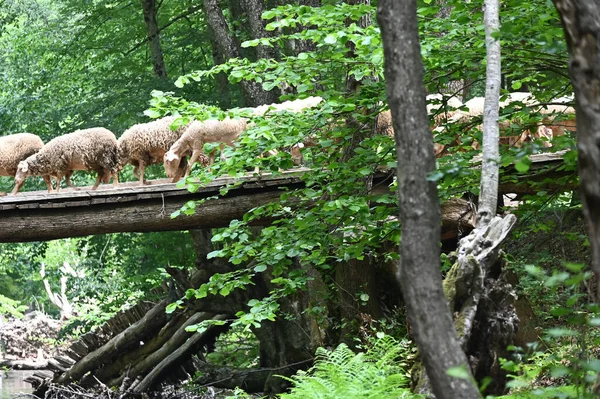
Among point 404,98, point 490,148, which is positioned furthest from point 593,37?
point 490,148

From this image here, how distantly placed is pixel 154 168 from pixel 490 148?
1247 cm

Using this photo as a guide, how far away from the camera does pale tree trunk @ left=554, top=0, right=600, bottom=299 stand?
2.85 m

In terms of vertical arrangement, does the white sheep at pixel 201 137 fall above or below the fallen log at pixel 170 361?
above

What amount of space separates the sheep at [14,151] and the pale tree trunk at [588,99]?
35.1 feet

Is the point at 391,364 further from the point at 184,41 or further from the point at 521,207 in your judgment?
the point at 184,41

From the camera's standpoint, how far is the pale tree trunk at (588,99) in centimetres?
285

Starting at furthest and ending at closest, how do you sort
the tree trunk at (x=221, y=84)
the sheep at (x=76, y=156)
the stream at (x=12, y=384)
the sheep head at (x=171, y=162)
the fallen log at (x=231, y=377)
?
the stream at (x=12, y=384) < the tree trunk at (x=221, y=84) < the fallen log at (x=231, y=377) < the sheep at (x=76, y=156) < the sheep head at (x=171, y=162)

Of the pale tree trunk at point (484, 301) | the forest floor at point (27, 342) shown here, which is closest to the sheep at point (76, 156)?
the pale tree trunk at point (484, 301)

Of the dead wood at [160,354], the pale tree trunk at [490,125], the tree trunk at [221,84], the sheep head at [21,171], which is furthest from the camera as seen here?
the tree trunk at [221,84]

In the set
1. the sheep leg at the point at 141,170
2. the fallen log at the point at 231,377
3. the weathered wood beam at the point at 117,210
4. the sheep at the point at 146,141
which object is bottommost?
the fallen log at the point at 231,377

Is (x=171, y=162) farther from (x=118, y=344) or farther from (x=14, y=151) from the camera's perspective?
(x=118, y=344)

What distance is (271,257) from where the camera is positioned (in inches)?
290

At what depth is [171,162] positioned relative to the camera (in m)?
11.7

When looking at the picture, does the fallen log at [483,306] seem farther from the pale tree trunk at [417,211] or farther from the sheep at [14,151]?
the sheep at [14,151]
